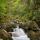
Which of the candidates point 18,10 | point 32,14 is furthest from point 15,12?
point 32,14

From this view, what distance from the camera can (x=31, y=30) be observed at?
2496 mm

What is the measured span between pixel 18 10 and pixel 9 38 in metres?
0.37

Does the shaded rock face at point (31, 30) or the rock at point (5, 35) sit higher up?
the shaded rock face at point (31, 30)

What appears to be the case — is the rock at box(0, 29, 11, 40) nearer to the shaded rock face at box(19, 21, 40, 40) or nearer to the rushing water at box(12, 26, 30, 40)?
the rushing water at box(12, 26, 30, 40)

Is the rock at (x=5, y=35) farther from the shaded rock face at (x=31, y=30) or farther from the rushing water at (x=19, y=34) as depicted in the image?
the shaded rock face at (x=31, y=30)

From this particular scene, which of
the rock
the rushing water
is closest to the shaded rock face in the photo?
the rushing water

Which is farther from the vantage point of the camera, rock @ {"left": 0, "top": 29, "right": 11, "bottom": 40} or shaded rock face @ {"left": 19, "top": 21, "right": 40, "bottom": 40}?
shaded rock face @ {"left": 19, "top": 21, "right": 40, "bottom": 40}

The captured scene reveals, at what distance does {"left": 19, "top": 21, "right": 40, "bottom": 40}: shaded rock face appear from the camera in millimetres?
2473

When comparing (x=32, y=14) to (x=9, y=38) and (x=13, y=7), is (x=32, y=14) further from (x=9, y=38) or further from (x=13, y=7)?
(x=9, y=38)

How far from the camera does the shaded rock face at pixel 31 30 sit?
2.47 meters

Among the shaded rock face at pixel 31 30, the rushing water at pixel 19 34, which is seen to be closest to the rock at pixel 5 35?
the rushing water at pixel 19 34

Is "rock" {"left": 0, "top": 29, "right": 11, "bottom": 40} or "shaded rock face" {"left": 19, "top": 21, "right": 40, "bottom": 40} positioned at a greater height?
"shaded rock face" {"left": 19, "top": 21, "right": 40, "bottom": 40}

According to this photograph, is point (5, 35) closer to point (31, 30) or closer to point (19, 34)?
point (19, 34)

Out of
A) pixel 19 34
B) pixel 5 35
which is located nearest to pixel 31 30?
pixel 19 34
